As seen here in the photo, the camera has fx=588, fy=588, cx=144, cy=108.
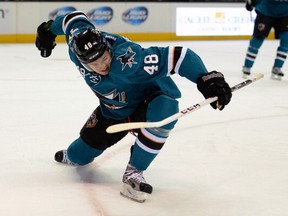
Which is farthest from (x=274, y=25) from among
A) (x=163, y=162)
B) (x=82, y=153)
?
(x=82, y=153)

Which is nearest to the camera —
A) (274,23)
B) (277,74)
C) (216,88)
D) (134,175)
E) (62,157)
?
(216,88)

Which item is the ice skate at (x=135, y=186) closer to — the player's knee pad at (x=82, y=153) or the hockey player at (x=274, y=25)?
the player's knee pad at (x=82, y=153)

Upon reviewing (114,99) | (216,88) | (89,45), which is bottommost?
(114,99)

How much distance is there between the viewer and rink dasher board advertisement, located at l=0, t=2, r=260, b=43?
8.05 metres

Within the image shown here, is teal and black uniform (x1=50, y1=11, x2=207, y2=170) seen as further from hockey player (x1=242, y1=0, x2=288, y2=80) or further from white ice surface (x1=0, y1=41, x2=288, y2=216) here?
hockey player (x1=242, y1=0, x2=288, y2=80)

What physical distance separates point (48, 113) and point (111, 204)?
A: 1.67 m

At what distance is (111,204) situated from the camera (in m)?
2.20

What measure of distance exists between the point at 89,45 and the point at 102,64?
0.09 meters

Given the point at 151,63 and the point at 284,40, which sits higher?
the point at 151,63

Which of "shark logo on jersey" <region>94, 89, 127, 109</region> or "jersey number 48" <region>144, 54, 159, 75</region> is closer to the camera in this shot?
"jersey number 48" <region>144, 54, 159, 75</region>

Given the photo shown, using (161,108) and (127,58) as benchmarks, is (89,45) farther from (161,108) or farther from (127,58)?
(161,108)

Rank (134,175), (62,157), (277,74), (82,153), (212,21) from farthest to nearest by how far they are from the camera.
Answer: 1. (212,21)
2. (277,74)
3. (62,157)
4. (82,153)
5. (134,175)

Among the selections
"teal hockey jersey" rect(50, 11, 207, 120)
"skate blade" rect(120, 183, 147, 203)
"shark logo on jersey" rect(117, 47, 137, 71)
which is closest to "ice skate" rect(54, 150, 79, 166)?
"teal hockey jersey" rect(50, 11, 207, 120)

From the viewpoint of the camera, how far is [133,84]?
2.27 metres
